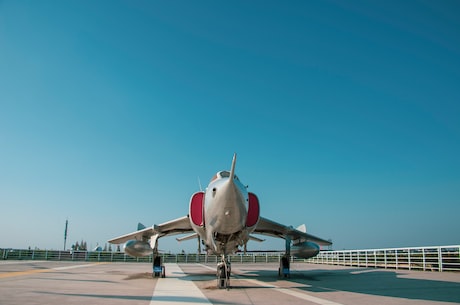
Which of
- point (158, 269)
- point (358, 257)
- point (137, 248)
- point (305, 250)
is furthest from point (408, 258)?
point (137, 248)

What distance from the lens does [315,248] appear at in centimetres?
1415

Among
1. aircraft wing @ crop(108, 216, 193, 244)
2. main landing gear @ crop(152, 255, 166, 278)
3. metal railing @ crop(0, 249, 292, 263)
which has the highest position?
aircraft wing @ crop(108, 216, 193, 244)

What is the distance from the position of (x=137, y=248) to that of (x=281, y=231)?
6589 millimetres

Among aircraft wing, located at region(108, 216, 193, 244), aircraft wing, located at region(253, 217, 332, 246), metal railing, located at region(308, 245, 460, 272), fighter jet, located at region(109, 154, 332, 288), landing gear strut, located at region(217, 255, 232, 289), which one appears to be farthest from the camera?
metal railing, located at region(308, 245, 460, 272)

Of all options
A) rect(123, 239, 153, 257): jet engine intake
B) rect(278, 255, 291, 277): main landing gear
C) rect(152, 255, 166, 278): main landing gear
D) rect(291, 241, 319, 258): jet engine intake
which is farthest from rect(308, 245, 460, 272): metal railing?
rect(123, 239, 153, 257): jet engine intake

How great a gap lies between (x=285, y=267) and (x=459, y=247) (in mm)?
7491

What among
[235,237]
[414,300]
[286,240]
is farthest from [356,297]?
[286,240]

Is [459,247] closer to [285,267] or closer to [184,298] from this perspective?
[285,267]

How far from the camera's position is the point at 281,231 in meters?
15.2

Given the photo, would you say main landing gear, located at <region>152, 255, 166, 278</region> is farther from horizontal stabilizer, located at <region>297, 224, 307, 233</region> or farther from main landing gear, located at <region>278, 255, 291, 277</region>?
horizontal stabilizer, located at <region>297, 224, 307, 233</region>

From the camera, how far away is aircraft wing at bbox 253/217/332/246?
14344 millimetres

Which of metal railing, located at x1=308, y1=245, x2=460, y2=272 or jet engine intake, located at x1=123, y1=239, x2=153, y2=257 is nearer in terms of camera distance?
jet engine intake, located at x1=123, y1=239, x2=153, y2=257

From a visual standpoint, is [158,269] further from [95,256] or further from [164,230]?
[95,256]

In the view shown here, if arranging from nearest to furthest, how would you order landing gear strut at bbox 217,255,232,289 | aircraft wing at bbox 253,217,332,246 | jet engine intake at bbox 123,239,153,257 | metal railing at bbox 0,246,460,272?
landing gear strut at bbox 217,255,232,289, jet engine intake at bbox 123,239,153,257, aircraft wing at bbox 253,217,332,246, metal railing at bbox 0,246,460,272
